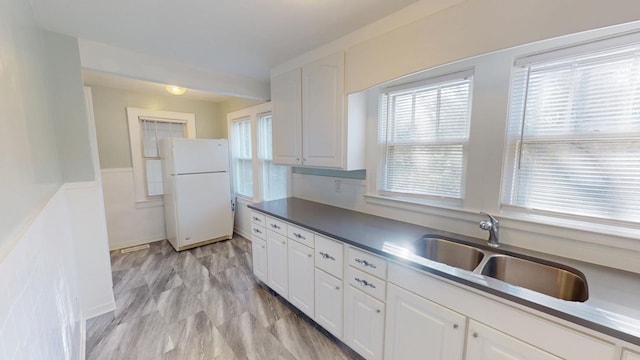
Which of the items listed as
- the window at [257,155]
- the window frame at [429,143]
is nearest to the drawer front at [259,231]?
the window at [257,155]

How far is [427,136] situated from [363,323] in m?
1.41

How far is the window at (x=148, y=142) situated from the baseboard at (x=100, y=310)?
188 centimetres

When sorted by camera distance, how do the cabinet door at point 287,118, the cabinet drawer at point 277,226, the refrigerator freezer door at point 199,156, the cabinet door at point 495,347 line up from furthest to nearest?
the refrigerator freezer door at point 199,156 < the cabinet door at point 287,118 < the cabinet drawer at point 277,226 < the cabinet door at point 495,347

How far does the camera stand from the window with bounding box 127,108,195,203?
364cm

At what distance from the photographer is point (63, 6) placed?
1.52 m

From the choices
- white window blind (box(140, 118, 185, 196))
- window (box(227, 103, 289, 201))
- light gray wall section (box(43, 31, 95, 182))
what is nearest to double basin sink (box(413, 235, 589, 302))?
window (box(227, 103, 289, 201))

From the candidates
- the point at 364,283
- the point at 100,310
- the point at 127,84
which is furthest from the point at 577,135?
the point at 127,84

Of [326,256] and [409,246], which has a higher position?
[409,246]

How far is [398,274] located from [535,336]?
0.59 meters

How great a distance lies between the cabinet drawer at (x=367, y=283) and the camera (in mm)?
1466

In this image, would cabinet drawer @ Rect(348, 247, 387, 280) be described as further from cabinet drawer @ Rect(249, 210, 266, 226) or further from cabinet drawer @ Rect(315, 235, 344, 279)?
cabinet drawer @ Rect(249, 210, 266, 226)

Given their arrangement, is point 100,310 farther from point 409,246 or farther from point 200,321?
point 409,246

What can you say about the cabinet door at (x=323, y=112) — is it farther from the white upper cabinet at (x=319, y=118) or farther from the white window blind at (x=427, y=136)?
the white window blind at (x=427, y=136)

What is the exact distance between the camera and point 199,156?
3.55 metres
